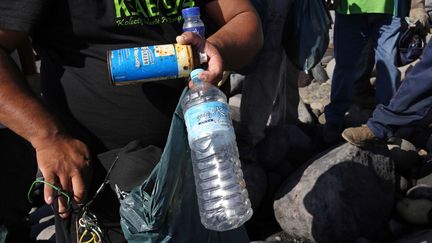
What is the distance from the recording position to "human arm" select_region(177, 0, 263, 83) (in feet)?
5.74

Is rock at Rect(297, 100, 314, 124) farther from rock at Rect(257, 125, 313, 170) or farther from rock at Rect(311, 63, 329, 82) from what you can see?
rock at Rect(311, 63, 329, 82)

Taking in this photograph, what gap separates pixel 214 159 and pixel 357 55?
146 inches

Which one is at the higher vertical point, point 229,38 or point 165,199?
point 229,38

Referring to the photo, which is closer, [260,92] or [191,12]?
[191,12]

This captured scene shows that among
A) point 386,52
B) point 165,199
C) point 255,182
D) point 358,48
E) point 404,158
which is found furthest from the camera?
point 358,48

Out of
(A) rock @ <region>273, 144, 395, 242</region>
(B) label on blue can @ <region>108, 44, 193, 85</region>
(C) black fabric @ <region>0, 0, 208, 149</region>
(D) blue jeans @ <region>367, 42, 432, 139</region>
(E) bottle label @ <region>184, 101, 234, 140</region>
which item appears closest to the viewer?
(E) bottle label @ <region>184, 101, 234, 140</region>

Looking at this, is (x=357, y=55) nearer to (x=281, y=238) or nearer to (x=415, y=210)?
(x=415, y=210)

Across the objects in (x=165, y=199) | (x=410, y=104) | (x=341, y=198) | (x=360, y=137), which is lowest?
(x=341, y=198)

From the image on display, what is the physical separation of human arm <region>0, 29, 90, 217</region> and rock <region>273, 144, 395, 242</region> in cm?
231

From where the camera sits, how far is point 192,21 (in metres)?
1.88

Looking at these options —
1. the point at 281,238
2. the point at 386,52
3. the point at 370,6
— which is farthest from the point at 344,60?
the point at 281,238

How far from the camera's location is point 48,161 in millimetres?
1697

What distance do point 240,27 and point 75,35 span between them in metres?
0.69

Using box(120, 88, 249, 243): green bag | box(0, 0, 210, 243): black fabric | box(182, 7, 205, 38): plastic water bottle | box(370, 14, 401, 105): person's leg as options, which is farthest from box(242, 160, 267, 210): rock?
box(182, 7, 205, 38): plastic water bottle
